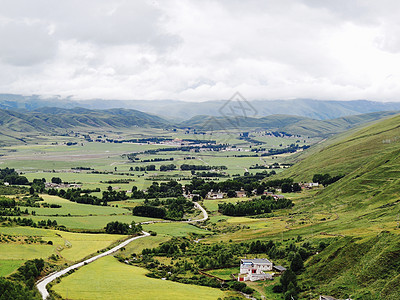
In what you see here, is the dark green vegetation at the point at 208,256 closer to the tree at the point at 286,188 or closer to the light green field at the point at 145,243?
the light green field at the point at 145,243

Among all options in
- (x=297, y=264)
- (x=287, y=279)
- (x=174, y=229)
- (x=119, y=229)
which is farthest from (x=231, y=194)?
(x=287, y=279)

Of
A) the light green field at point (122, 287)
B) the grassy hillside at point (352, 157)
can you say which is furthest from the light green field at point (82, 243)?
the grassy hillside at point (352, 157)

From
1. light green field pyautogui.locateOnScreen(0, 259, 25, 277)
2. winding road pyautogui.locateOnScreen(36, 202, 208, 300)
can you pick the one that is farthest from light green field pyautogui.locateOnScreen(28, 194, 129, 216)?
light green field pyautogui.locateOnScreen(0, 259, 25, 277)

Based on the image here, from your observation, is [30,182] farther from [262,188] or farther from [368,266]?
[368,266]

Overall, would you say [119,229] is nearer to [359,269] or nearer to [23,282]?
[23,282]

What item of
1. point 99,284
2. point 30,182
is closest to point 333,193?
point 99,284

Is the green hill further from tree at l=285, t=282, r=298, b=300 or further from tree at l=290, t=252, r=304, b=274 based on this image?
tree at l=290, t=252, r=304, b=274
